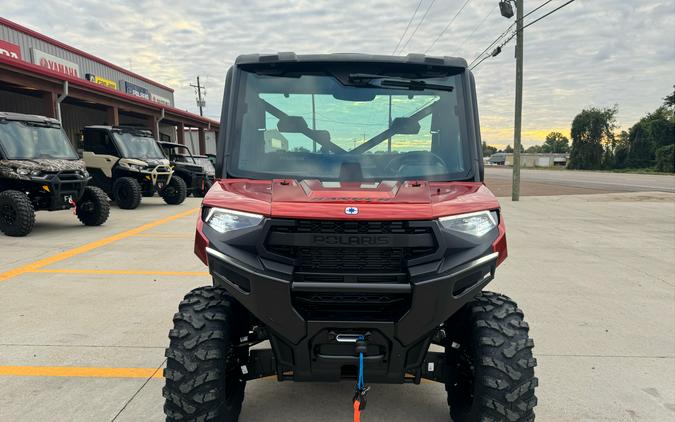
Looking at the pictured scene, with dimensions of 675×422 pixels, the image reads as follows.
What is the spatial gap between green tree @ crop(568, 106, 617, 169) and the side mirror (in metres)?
79.6

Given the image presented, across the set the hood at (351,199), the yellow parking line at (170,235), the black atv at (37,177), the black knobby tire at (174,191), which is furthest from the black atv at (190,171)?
the hood at (351,199)

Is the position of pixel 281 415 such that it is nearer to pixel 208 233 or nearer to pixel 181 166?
pixel 208 233

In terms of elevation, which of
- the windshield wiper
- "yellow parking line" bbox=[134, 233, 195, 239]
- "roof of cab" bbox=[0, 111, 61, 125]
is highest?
"roof of cab" bbox=[0, 111, 61, 125]

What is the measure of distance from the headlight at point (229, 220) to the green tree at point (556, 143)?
157 metres

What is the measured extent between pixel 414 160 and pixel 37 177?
8.32m

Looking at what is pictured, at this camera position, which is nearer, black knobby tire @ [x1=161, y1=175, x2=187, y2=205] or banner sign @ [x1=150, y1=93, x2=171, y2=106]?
black knobby tire @ [x1=161, y1=175, x2=187, y2=205]

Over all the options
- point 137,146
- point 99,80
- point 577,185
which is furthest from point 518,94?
point 99,80

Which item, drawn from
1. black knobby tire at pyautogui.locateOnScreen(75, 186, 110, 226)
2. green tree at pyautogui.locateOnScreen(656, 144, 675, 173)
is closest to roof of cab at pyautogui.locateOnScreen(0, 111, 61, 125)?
black knobby tire at pyautogui.locateOnScreen(75, 186, 110, 226)

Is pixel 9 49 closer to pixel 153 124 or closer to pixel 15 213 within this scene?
pixel 153 124

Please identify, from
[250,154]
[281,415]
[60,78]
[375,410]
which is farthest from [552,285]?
[60,78]

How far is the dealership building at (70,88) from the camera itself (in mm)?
15750

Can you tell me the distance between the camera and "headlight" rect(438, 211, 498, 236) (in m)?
2.16

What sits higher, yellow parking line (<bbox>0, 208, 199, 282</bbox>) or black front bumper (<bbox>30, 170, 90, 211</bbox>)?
black front bumper (<bbox>30, 170, 90, 211</bbox>)

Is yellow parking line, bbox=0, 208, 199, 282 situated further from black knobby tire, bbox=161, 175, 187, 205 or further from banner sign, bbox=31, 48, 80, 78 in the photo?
banner sign, bbox=31, 48, 80, 78
